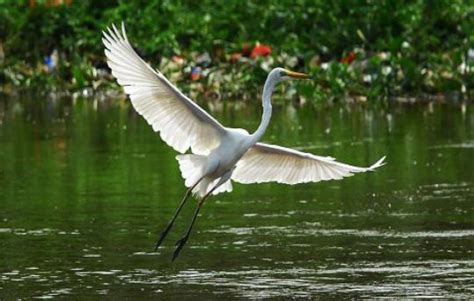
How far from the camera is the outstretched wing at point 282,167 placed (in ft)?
43.0

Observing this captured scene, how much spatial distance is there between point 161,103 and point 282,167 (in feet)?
4.41

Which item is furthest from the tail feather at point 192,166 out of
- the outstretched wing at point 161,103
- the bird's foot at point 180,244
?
the bird's foot at point 180,244

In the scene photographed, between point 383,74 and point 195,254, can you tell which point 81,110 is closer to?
point 383,74

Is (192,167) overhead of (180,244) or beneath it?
overhead

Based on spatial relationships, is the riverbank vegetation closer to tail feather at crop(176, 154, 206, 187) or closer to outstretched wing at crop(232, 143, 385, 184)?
outstretched wing at crop(232, 143, 385, 184)

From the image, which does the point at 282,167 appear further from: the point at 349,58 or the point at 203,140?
the point at 349,58

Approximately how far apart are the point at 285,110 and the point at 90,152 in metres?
6.62

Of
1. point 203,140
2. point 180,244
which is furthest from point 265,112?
point 180,244

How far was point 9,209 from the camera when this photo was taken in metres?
15.1

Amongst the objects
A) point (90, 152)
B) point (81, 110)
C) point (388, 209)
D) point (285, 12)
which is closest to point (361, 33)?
point (285, 12)

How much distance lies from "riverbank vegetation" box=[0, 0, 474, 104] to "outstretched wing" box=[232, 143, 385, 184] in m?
13.6

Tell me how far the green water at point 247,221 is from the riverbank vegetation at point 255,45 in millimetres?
4267

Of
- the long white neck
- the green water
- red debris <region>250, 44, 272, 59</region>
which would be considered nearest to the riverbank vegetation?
red debris <region>250, 44, 272, 59</region>

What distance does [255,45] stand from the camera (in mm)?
30375
